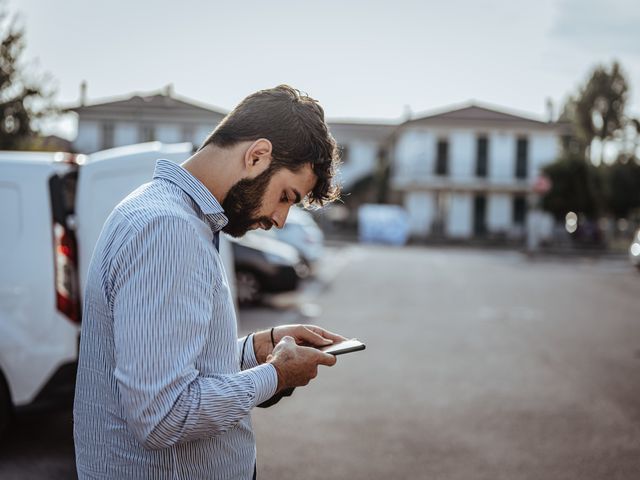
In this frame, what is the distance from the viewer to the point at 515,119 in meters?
49.4

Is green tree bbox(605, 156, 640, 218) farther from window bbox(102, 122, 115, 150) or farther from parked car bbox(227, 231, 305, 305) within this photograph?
window bbox(102, 122, 115, 150)

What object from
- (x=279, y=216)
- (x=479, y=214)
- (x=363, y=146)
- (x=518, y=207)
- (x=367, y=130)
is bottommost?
(x=479, y=214)

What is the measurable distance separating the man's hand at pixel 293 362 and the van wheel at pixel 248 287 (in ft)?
35.0

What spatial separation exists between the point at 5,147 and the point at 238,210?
36.5 feet

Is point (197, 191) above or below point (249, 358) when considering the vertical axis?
above

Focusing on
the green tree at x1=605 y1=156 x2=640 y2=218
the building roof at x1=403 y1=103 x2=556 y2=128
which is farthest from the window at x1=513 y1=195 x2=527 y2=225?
the green tree at x1=605 y1=156 x2=640 y2=218

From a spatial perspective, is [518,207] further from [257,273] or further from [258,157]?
[258,157]

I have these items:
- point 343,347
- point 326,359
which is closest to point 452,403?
point 343,347

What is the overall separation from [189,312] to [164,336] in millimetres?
75

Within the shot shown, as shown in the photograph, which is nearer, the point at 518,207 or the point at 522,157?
the point at 518,207

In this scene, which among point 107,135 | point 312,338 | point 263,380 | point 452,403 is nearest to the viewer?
point 263,380

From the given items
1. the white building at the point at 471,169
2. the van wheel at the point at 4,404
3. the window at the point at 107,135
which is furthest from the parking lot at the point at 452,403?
the white building at the point at 471,169

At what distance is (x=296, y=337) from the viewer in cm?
221

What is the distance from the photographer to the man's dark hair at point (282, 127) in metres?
1.85
